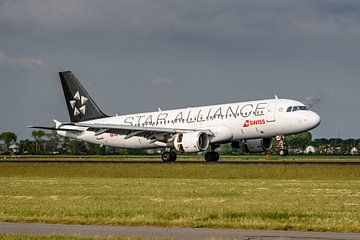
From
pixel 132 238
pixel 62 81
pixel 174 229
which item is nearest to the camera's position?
pixel 132 238

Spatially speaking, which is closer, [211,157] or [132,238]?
[132,238]

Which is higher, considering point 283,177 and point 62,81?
point 62,81

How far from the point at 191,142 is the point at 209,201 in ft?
99.7

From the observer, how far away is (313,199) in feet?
92.0

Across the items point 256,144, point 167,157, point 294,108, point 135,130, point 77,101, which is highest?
point 77,101

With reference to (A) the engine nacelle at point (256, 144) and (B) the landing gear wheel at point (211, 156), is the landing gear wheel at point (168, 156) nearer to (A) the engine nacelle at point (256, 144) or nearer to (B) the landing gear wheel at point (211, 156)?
(B) the landing gear wheel at point (211, 156)

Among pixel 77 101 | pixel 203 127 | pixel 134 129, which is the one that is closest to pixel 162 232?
pixel 203 127

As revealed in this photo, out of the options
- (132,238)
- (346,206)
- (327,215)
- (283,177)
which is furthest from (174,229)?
(283,177)

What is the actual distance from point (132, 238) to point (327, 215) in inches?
286

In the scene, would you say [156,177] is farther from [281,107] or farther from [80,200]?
[80,200]

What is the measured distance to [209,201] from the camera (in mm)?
27562

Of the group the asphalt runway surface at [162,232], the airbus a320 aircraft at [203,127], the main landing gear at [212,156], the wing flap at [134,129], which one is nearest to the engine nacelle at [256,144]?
the airbus a320 aircraft at [203,127]

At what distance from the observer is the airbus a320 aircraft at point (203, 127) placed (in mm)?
56469

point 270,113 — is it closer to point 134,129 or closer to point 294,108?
point 294,108
